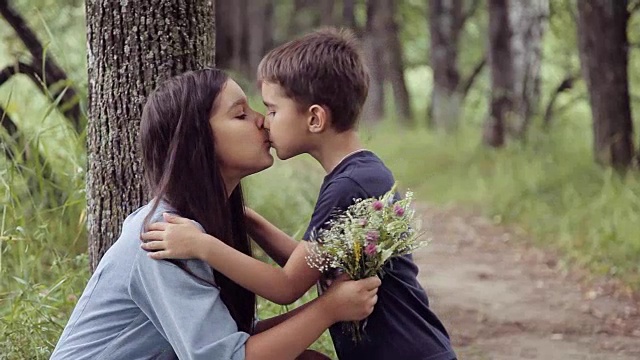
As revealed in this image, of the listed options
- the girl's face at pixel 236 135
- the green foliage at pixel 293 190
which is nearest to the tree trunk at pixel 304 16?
the green foliage at pixel 293 190

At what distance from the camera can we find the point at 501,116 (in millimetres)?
12266

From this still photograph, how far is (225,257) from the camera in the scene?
279 centimetres

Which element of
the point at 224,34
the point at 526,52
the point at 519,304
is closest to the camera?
the point at 519,304

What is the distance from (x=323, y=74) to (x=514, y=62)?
30.7ft

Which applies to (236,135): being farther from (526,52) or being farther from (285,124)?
(526,52)

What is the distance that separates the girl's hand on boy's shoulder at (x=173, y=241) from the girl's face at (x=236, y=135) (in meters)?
0.29

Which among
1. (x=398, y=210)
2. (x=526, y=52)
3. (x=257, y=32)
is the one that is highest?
(x=398, y=210)

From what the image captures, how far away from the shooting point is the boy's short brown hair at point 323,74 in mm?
3062

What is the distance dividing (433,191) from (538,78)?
221 cm

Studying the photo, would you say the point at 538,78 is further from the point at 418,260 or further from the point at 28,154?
the point at 28,154

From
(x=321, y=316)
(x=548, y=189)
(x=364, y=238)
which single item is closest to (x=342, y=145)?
(x=364, y=238)

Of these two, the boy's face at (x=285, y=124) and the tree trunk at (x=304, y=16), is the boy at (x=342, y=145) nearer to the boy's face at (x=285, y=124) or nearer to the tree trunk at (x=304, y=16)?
the boy's face at (x=285, y=124)

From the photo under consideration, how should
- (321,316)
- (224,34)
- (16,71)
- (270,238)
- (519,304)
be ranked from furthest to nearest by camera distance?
(224,34)
(519,304)
(16,71)
(270,238)
(321,316)

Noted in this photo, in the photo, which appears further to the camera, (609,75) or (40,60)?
(609,75)
